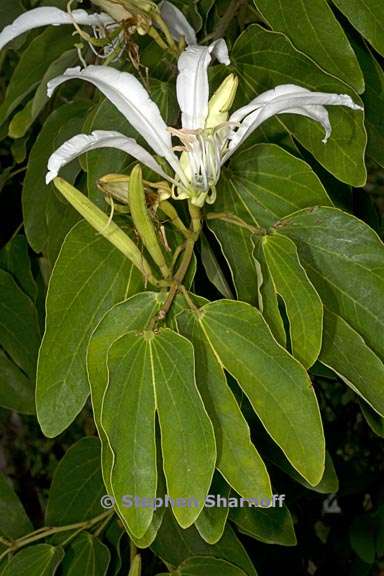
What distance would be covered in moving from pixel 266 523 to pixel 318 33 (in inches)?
21.3

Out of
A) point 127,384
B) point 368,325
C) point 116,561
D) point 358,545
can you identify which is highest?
point 127,384

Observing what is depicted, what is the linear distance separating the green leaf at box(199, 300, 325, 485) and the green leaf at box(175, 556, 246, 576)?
1.18 ft

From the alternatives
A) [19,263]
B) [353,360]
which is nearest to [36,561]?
[19,263]

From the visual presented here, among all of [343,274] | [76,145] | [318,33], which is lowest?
[343,274]

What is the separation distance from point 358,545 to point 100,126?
88 cm

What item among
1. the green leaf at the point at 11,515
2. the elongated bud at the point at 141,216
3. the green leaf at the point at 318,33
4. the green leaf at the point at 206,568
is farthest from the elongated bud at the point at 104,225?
the green leaf at the point at 11,515

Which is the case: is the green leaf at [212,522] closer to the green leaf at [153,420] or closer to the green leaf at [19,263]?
the green leaf at [153,420]

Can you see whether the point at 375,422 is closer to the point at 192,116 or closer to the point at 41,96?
the point at 192,116

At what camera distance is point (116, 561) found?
110 centimetres

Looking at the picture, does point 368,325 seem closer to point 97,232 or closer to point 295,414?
point 295,414

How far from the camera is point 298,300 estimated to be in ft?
2.22

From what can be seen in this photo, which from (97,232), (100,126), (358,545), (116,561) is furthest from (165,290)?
(358,545)

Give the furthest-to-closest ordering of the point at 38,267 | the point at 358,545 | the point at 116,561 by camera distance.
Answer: the point at 358,545, the point at 38,267, the point at 116,561

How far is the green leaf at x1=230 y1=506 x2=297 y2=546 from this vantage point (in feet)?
3.31
